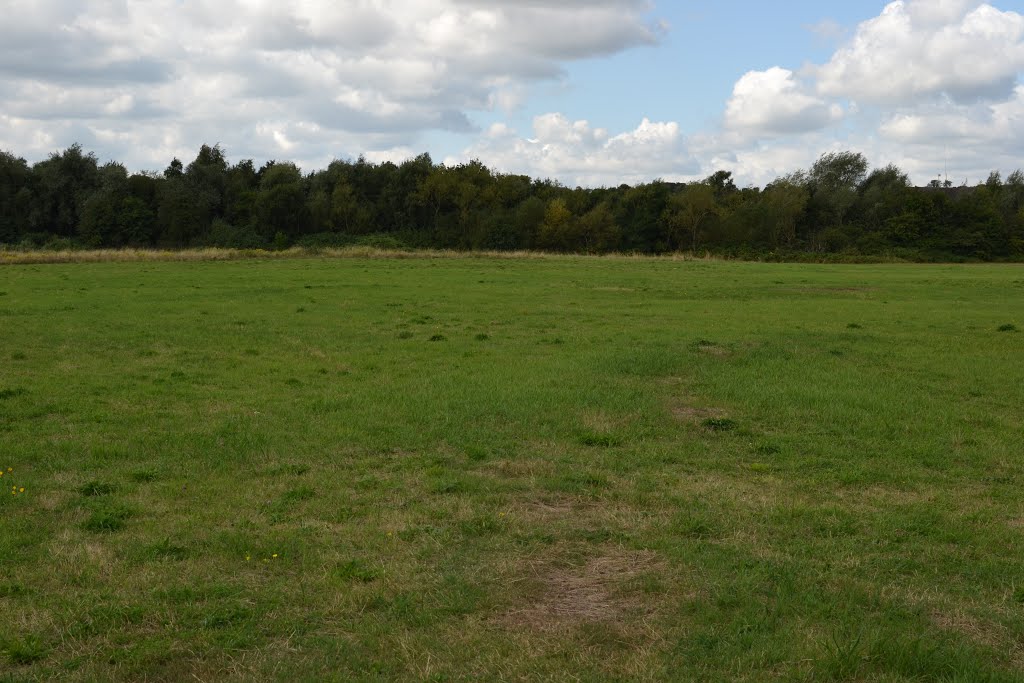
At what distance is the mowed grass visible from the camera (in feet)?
17.4

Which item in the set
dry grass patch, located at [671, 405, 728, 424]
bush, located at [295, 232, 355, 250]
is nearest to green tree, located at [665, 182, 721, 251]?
bush, located at [295, 232, 355, 250]

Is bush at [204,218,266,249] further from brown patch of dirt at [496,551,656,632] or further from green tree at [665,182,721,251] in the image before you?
brown patch of dirt at [496,551,656,632]

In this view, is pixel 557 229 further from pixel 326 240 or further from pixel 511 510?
pixel 511 510

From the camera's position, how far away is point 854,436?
35.8 feet

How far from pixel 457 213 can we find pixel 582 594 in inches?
3581

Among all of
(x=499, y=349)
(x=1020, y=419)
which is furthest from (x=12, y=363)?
(x=1020, y=419)

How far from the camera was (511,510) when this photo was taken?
7992 mm

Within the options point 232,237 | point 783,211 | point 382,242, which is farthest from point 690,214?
point 232,237

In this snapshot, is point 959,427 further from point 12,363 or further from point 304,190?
point 304,190

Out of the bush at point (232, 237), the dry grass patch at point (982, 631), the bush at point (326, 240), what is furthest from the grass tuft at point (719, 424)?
the bush at point (232, 237)

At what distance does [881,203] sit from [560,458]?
97.7m

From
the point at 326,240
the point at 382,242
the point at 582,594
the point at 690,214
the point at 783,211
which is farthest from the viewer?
the point at 783,211

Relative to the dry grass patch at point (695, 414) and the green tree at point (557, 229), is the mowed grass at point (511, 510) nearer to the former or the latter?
the dry grass patch at point (695, 414)

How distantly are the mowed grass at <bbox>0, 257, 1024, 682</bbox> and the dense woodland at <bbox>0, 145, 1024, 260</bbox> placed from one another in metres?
66.8
